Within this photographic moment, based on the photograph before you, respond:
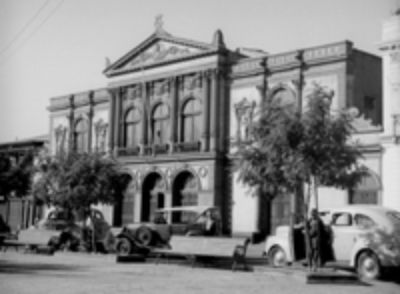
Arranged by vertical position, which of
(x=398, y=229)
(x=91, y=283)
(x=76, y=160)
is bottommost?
(x=91, y=283)

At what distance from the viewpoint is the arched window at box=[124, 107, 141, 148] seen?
42.6 m

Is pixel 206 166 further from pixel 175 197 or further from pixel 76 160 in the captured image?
pixel 76 160

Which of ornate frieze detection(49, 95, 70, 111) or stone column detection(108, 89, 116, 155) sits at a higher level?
ornate frieze detection(49, 95, 70, 111)

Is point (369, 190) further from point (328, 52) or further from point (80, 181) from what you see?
point (80, 181)

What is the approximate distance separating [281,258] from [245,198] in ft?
51.9

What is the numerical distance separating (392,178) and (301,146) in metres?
10.8

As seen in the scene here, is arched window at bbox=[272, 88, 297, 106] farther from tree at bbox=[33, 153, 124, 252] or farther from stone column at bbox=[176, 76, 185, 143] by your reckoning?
tree at bbox=[33, 153, 124, 252]

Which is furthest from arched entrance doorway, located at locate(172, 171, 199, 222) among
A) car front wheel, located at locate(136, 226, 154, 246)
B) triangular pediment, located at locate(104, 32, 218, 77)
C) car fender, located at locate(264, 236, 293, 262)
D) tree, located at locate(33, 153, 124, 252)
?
car fender, located at locate(264, 236, 293, 262)

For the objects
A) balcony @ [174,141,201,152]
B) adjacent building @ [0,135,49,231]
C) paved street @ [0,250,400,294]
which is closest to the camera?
paved street @ [0,250,400,294]

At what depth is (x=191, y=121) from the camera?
3919 cm

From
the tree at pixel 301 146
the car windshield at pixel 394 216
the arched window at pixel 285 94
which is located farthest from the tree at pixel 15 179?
the car windshield at pixel 394 216

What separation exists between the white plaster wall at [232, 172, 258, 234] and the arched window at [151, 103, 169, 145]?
20.9 ft

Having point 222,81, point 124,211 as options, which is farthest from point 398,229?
point 124,211

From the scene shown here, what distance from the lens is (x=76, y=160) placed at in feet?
99.6
